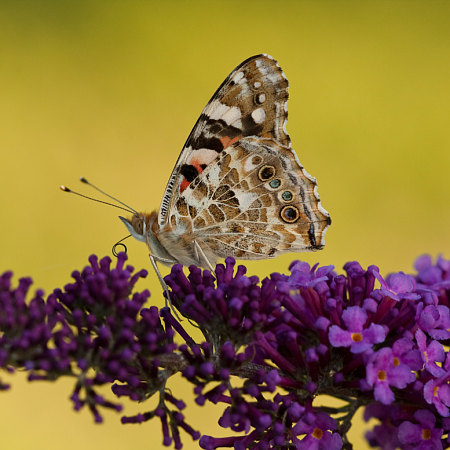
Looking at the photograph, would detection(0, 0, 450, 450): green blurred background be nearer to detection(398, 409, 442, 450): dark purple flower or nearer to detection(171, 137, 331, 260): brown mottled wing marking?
detection(171, 137, 331, 260): brown mottled wing marking

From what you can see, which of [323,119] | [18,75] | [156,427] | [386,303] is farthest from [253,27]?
[386,303]

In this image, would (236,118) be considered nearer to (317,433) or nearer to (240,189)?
(240,189)

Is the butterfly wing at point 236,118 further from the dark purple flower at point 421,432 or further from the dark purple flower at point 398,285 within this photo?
the dark purple flower at point 421,432

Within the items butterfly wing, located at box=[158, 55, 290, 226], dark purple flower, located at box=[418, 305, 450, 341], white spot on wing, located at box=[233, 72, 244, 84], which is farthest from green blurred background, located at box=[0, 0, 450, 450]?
dark purple flower, located at box=[418, 305, 450, 341]

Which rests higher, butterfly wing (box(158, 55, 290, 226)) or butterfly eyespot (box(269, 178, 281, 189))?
butterfly wing (box(158, 55, 290, 226))

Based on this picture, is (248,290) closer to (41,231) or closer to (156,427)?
(156,427)

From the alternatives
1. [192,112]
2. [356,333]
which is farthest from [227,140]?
[192,112]

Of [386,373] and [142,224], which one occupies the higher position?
[142,224]
